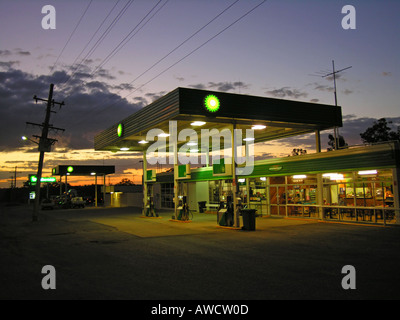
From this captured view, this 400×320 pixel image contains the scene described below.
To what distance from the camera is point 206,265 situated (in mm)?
8656

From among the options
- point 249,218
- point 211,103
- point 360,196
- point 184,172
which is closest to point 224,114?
point 211,103

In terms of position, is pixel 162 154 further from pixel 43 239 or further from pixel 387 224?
pixel 387 224

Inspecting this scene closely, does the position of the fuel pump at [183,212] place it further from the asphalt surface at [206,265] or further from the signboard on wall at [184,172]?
the asphalt surface at [206,265]

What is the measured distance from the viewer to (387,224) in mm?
16109

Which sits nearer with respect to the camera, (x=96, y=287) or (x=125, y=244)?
(x=96, y=287)

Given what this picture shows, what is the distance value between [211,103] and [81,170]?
36.0 metres

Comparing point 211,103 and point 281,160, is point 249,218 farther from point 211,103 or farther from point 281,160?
point 281,160

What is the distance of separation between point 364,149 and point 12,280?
50.9ft

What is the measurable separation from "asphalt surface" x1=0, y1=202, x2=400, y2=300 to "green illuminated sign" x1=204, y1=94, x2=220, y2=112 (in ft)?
18.4

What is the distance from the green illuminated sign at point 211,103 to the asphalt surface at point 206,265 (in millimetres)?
5622

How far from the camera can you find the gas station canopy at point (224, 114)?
15383mm

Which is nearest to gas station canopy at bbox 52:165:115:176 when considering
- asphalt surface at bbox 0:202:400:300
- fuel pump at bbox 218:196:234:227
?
asphalt surface at bbox 0:202:400:300

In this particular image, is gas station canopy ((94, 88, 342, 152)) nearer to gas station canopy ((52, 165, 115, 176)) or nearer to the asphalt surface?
the asphalt surface
